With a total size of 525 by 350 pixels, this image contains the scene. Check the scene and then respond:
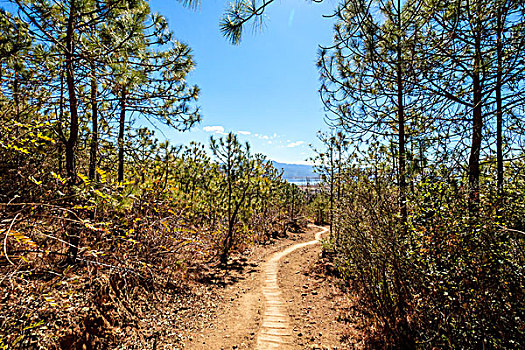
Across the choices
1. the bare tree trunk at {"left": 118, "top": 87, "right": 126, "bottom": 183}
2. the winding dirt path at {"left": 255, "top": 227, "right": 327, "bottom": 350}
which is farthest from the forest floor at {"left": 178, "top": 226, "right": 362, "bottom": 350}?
the bare tree trunk at {"left": 118, "top": 87, "right": 126, "bottom": 183}

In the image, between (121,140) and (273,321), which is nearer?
(273,321)

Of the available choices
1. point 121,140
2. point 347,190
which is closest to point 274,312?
point 347,190

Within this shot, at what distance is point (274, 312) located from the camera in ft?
17.7

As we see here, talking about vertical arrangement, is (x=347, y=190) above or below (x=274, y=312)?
above

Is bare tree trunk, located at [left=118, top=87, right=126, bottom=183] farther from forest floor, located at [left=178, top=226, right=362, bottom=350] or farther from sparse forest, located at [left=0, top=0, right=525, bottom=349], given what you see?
forest floor, located at [left=178, top=226, right=362, bottom=350]

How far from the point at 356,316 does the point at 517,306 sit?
3.38 meters

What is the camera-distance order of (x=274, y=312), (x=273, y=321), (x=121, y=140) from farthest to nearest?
(x=274, y=312), (x=121, y=140), (x=273, y=321)

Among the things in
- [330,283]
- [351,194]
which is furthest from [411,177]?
[330,283]

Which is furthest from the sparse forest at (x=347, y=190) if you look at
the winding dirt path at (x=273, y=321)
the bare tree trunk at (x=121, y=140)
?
the winding dirt path at (x=273, y=321)

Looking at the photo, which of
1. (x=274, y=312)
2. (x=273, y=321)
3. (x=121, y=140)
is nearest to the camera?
(x=273, y=321)

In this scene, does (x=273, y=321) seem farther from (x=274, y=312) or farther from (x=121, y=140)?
(x=121, y=140)

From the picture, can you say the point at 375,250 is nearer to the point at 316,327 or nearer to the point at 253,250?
the point at 316,327

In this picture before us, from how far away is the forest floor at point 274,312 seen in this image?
13.8ft

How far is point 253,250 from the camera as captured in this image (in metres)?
12.3
